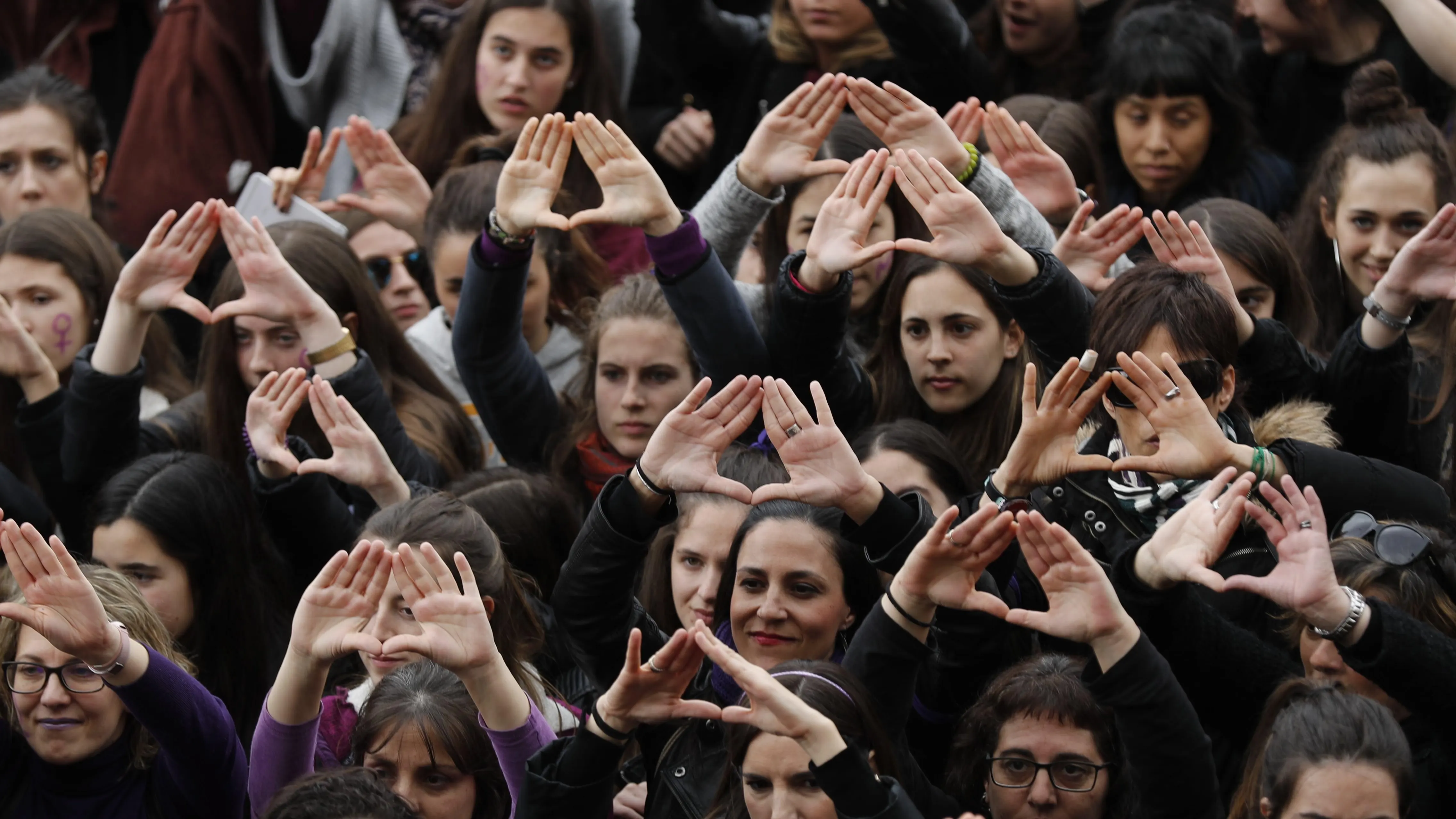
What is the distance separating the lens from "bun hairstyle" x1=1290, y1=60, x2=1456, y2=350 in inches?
179

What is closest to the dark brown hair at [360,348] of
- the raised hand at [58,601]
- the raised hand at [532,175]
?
the raised hand at [532,175]

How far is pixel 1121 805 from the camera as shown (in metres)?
3.29

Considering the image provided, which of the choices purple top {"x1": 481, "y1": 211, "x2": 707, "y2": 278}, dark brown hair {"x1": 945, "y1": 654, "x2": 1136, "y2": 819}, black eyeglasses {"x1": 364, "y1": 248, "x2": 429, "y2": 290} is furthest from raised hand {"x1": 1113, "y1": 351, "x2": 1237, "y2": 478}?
black eyeglasses {"x1": 364, "y1": 248, "x2": 429, "y2": 290}

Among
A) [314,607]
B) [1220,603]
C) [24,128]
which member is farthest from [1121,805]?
[24,128]

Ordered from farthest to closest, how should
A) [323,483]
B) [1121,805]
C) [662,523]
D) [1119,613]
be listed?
[323,483], [662,523], [1121,805], [1119,613]

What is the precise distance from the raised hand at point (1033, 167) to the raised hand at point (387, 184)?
1.75m

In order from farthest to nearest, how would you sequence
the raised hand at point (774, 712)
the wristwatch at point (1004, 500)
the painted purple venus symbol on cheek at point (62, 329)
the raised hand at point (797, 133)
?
the painted purple venus symbol on cheek at point (62, 329) < the raised hand at point (797, 133) < the wristwatch at point (1004, 500) < the raised hand at point (774, 712)

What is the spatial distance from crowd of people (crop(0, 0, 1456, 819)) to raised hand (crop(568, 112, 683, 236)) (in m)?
0.02

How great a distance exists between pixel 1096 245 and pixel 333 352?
1.88 metres

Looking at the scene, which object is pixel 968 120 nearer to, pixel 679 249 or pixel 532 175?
pixel 679 249

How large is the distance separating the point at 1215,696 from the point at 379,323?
246 cm

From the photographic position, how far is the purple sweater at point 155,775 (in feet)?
11.3

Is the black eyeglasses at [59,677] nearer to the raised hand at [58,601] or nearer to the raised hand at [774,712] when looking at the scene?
the raised hand at [58,601]

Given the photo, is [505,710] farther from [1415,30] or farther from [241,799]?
[1415,30]
